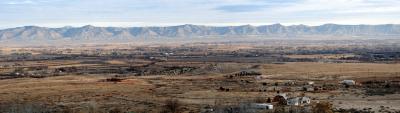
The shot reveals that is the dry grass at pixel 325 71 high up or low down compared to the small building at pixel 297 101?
down

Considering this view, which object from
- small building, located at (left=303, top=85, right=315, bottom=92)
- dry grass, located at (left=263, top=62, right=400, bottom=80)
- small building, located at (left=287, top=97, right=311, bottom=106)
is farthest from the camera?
dry grass, located at (left=263, top=62, right=400, bottom=80)

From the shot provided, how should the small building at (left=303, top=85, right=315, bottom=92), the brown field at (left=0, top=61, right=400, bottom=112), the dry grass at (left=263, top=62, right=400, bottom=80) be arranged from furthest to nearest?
the dry grass at (left=263, top=62, right=400, bottom=80)
the small building at (left=303, top=85, right=315, bottom=92)
the brown field at (left=0, top=61, right=400, bottom=112)

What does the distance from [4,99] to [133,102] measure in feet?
44.2

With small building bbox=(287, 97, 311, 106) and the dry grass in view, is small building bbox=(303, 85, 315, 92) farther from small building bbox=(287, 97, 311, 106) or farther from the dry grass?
the dry grass

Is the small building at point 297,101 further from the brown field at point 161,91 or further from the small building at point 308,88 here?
the small building at point 308,88

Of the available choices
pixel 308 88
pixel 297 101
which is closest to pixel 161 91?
pixel 308 88

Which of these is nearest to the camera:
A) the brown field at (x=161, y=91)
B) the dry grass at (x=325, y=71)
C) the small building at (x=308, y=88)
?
the brown field at (x=161, y=91)

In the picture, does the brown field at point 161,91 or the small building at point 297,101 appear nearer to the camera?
the small building at point 297,101

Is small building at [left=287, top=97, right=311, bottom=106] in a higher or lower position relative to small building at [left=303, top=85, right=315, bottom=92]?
higher

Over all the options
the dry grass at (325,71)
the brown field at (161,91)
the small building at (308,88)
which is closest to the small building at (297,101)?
the brown field at (161,91)

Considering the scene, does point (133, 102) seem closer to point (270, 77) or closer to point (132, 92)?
point (132, 92)

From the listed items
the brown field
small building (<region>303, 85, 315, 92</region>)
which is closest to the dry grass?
the brown field

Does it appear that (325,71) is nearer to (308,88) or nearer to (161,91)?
(308,88)

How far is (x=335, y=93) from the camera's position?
60719mm
